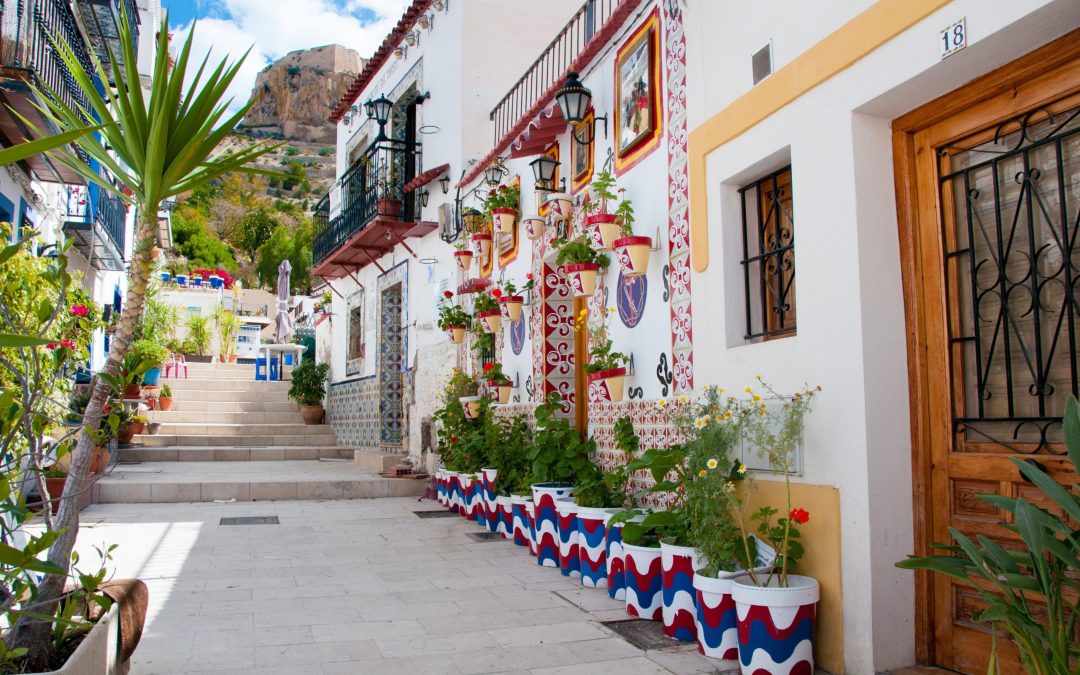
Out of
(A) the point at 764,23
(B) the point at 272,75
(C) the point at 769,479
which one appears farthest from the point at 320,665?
(B) the point at 272,75

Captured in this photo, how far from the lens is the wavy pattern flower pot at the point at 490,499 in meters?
7.40

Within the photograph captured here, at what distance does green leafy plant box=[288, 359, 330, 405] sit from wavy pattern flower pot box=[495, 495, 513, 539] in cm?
976

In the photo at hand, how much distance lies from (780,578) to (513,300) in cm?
466

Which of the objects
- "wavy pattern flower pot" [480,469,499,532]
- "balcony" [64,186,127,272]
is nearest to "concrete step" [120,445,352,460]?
"balcony" [64,186,127,272]

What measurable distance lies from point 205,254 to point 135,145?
4457 cm

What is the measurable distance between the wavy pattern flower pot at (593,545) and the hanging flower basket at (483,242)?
420 cm

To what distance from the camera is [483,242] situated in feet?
29.3

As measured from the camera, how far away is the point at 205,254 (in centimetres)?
4381

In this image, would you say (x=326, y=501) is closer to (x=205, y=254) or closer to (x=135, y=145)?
(x=135, y=145)

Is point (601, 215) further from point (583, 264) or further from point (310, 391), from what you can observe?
point (310, 391)

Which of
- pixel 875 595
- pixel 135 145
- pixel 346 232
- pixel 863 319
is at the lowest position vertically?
pixel 875 595

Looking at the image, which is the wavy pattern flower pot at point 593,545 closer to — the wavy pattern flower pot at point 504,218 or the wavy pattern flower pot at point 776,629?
the wavy pattern flower pot at point 776,629

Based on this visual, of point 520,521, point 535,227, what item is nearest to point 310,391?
point 535,227

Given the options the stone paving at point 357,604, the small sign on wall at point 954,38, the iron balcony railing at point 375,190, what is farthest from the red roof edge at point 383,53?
the small sign on wall at point 954,38
